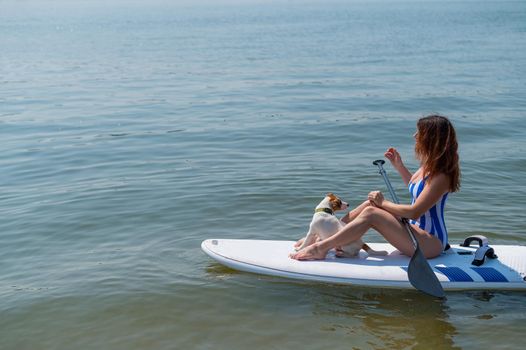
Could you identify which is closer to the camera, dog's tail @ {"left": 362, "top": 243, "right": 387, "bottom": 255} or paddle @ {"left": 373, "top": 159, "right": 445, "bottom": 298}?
paddle @ {"left": 373, "top": 159, "right": 445, "bottom": 298}

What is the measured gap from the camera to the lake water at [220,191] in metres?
6.29

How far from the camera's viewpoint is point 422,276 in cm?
630

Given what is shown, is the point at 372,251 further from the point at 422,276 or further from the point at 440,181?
the point at 440,181

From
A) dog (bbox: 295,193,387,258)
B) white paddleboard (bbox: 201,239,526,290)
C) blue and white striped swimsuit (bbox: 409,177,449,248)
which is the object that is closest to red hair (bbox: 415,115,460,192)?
blue and white striped swimsuit (bbox: 409,177,449,248)

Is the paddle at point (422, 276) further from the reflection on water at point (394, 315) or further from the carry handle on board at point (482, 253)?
the carry handle on board at point (482, 253)

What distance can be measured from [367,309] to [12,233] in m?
4.73

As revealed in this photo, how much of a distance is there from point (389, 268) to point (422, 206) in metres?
0.73

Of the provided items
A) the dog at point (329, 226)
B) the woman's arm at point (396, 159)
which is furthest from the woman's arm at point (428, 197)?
the dog at point (329, 226)

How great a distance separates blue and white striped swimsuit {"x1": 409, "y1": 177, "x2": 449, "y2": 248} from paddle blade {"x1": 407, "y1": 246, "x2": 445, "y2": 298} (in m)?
0.37

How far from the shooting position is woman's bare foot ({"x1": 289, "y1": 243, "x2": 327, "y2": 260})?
267 inches

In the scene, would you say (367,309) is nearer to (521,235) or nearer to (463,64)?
(521,235)

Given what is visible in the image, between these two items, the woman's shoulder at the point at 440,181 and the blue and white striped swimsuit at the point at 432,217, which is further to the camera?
the blue and white striped swimsuit at the point at 432,217

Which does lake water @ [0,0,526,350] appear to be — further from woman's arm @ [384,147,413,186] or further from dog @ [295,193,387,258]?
woman's arm @ [384,147,413,186]

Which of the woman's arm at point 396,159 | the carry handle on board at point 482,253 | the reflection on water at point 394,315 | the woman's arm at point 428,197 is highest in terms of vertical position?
the woman's arm at point 396,159
